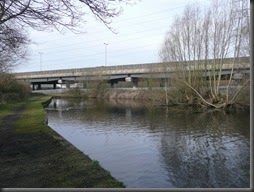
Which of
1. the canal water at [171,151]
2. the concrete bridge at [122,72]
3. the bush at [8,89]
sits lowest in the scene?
the canal water at [171,151]

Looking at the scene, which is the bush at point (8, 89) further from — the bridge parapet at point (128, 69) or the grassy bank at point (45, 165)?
the grassy bank at point (45, 165)

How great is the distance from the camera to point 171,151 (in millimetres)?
15688

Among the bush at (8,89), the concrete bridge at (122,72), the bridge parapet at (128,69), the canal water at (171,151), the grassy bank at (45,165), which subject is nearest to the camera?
the grassy bank at (45,165)

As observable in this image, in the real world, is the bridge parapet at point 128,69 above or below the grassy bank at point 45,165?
above

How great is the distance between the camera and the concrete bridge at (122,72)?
39.9 metres

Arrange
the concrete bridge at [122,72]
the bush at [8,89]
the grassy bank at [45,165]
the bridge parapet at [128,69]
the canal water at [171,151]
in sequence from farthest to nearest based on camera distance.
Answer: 1. the bush at [8,89]
2. the concrete bridge at [122,72]
3. the bridge parapet at [128,69]
4. the canal water at [171,151]
5. the grassy bank at [45,165]

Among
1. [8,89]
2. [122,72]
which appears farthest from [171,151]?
[122,72]

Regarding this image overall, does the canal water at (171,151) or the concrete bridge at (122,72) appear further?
the concrete bridge at (122,72)

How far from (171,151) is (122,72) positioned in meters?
60.3

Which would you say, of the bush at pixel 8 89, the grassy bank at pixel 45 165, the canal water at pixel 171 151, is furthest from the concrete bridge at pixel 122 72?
the grassy bank at pixel 45 165

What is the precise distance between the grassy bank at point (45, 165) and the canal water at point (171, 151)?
1.52 metres

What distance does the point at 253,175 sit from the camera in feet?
15.0

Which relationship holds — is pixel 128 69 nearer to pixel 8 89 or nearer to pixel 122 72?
pixel 122 72

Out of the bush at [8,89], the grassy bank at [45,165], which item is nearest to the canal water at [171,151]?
the grassy bank at [45,165]
